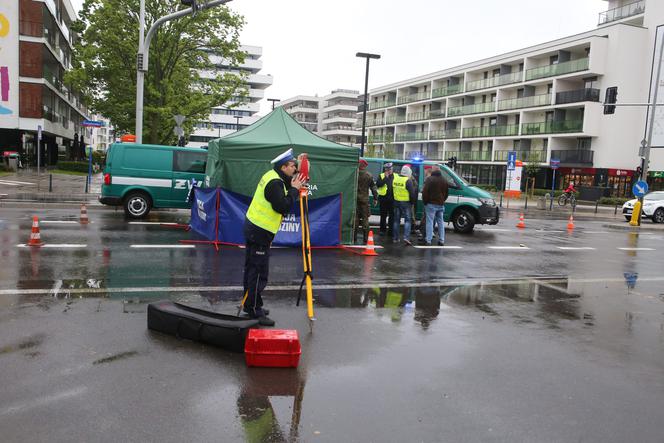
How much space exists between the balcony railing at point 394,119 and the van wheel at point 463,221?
218ft

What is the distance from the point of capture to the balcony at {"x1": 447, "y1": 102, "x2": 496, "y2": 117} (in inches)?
2421

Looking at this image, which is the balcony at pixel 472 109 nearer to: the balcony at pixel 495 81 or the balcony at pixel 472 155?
the balcony at pixel 495 81

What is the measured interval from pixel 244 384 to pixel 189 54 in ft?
105

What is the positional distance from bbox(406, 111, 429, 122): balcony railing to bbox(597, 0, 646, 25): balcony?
940 inches

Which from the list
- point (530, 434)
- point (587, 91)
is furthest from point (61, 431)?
point (587, 91)

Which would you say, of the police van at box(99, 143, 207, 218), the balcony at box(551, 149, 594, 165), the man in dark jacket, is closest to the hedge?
the police van at box(99, 143, 207, 218)

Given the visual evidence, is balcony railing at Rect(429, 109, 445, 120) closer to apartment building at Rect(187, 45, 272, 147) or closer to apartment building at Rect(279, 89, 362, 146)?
apartment building at Rect(279, 89, 362, 146)

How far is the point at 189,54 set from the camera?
3350 cm

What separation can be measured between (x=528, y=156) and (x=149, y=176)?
46642mm

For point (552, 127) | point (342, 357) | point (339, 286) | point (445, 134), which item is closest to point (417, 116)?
point (445, 134)

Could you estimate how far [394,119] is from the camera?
274 ft

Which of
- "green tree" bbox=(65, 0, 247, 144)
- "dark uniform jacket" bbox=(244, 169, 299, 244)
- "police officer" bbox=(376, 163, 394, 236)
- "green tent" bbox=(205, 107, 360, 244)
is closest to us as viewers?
"dark uniform jacket" bbox=(244, 169, 299, 244)

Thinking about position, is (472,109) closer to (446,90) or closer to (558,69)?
(446,90)

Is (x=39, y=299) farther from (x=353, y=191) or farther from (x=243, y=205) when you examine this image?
(x=353, y=191)
